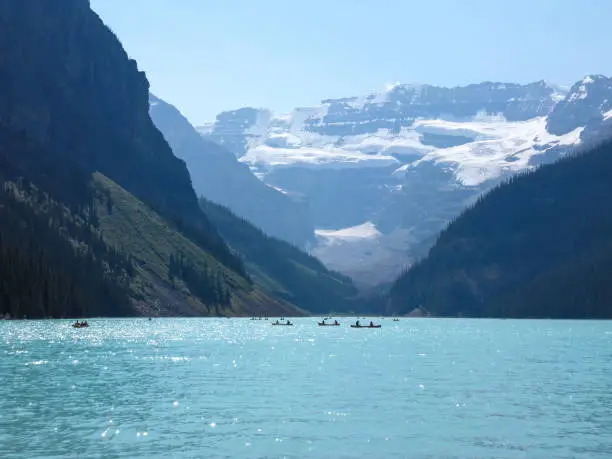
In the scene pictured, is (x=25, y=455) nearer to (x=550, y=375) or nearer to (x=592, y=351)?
(x=550, y=375)

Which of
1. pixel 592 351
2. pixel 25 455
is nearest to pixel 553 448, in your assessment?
pixel 25 455

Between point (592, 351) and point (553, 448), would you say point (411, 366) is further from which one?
point (553, 448)

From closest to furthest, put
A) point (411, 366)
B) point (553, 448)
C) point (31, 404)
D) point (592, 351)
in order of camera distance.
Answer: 1. point (553, 448)
2. point (31, 404)
3. point (411, 366)
4. point (592, 351)

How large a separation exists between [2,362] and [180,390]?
40032 mm

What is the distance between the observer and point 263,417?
82438 millimetres

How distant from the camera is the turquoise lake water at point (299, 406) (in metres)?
68.2

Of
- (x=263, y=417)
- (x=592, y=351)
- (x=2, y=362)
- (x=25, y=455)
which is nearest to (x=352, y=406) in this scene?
(x=263, y=417)

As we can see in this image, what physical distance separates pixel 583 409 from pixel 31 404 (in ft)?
166

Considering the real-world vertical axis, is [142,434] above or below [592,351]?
below

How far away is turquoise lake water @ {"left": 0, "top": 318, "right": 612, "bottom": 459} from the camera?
68.2 m

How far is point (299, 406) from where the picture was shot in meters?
89.8

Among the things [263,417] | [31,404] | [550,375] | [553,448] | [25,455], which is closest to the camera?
[25,455]

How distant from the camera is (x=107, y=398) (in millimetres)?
93750

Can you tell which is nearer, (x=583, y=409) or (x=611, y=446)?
(x=611, y=446)
